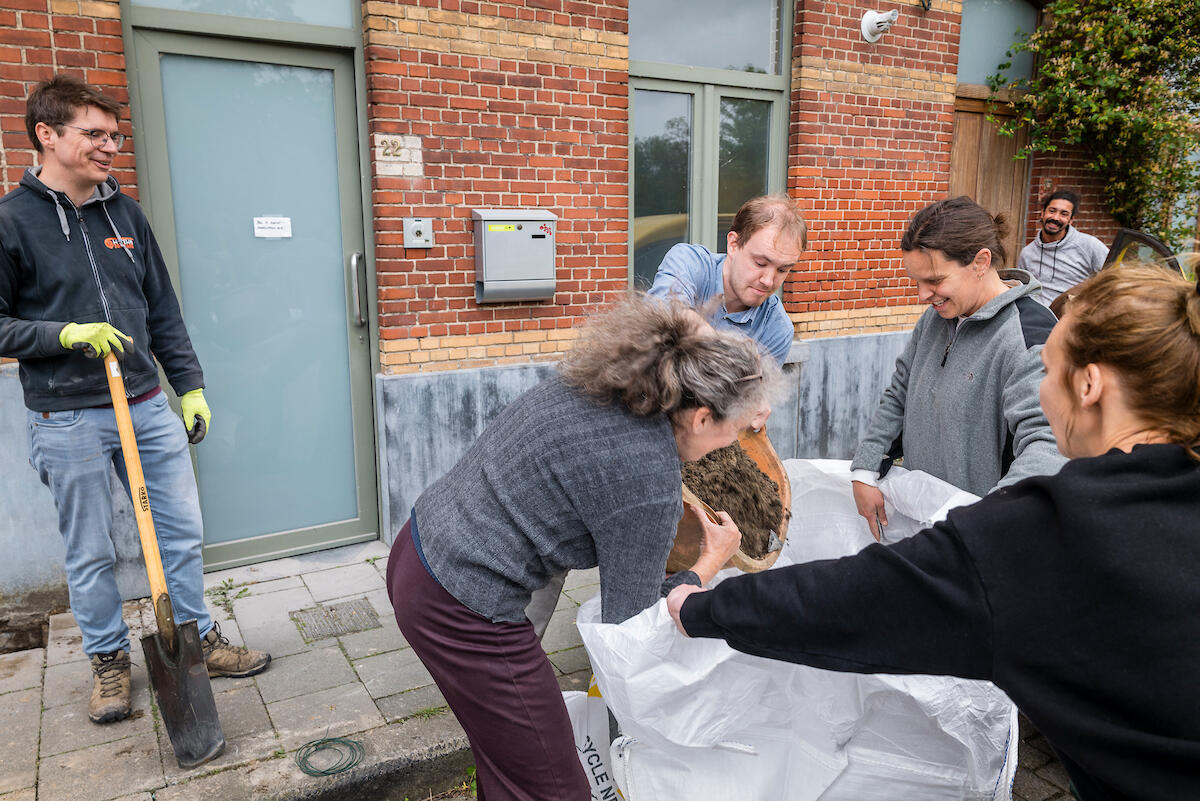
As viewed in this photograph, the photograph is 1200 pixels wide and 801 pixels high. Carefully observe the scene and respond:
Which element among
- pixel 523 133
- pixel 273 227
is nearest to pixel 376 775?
pixel 273 227

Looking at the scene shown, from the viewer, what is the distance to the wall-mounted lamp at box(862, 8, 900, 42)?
6.13 meters

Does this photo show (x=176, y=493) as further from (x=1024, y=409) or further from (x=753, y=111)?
(x=753, y=111)

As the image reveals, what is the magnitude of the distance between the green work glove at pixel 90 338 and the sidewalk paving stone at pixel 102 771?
1372 mm

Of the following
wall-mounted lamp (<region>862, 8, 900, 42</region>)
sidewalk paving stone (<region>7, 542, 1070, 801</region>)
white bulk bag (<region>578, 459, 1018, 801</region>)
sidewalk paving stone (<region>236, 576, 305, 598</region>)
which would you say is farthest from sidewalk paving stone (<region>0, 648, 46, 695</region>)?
wall-mounted lamp (<region>862, 8, 900, 42</region>)

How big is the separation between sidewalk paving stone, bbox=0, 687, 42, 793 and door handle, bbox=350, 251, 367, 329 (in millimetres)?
2270

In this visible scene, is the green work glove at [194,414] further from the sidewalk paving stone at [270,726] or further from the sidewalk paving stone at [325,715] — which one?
the sidewalk paving stone at [325,715]

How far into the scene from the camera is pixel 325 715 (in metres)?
3.23

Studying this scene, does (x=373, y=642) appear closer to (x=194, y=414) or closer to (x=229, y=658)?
(x=229, y=658)

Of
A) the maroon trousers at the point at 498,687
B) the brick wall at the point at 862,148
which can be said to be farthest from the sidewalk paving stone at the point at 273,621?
the brick wall at the point at 862,148

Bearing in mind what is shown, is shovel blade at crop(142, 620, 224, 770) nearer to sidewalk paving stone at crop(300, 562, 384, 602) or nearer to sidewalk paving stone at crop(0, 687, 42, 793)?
sidewalk paving stone at crop(0, 687, 42, 793)

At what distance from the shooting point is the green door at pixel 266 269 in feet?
13.8

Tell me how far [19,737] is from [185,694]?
77 centimetres

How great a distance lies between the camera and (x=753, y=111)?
244 inches

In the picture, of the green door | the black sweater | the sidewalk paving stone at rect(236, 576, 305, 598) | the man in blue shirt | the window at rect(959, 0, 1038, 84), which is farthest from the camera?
the window at rect(959, 0, 1038, 84)
